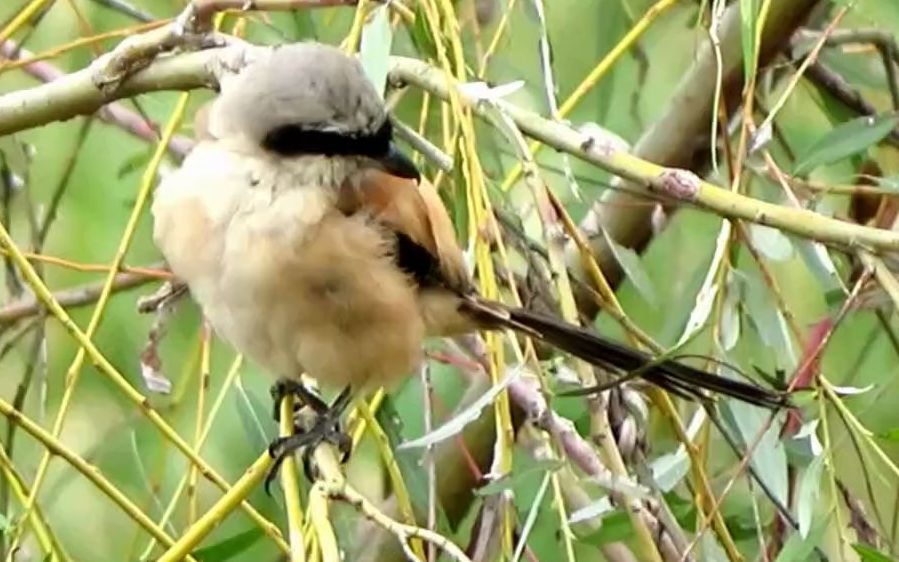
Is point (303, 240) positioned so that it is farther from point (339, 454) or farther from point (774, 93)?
point (774, 93)

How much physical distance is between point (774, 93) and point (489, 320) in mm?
785

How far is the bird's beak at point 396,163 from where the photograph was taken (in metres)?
1.34

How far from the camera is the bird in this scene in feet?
4.40

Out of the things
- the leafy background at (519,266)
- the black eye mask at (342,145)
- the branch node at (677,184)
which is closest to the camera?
the branch node at (677,184)

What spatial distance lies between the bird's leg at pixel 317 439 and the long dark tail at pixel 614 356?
0.14 meters

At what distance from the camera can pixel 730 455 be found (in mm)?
1907

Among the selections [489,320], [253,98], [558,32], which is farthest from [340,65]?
[558,32]

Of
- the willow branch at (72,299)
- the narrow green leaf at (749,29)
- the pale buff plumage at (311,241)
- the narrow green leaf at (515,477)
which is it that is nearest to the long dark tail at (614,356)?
the pale buff plumage at (311,241)

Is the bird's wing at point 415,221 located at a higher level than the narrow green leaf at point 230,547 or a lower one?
higher

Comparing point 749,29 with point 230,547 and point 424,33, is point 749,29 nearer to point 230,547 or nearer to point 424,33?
point 424,33

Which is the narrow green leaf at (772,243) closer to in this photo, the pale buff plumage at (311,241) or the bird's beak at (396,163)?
the pale buff plumage at (311,241)

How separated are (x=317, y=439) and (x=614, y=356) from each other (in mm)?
228

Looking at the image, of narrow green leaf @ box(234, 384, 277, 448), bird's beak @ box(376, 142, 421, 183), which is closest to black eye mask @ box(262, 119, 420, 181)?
bird's beak @ box(376, 142, 421, 183)

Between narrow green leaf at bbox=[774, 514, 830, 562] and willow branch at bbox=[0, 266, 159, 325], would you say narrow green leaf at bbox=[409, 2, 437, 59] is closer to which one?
narrow green leaf at bbox=[774, 514, 830, 562]
